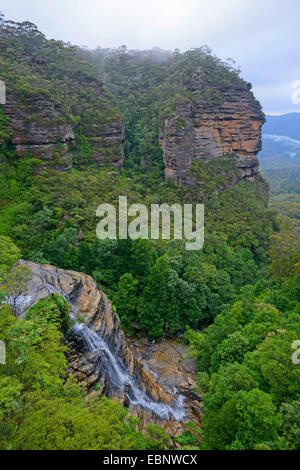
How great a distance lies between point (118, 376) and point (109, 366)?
0.96 m

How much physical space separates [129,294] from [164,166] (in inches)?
1042

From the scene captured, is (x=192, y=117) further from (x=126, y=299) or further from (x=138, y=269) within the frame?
(x=126, y=299)

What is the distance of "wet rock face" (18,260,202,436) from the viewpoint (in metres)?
12.1

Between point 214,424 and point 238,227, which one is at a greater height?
point 238,227

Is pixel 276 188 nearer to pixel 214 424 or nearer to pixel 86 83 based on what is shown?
pixel 86 83

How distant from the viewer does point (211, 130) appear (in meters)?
42.2

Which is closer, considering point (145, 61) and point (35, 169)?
point (35, 169)

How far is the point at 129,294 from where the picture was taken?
21859 millimetres

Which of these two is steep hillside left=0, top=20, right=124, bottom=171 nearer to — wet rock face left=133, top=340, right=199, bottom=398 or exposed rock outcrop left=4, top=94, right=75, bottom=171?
exposed rock outcrop left=4, top=94, right=75, bottom=171

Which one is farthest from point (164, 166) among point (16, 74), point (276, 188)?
point (276, 188)
